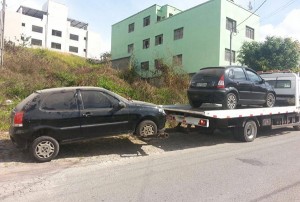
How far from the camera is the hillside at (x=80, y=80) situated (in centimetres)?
1408

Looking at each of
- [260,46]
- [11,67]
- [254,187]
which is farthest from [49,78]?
[260,46]

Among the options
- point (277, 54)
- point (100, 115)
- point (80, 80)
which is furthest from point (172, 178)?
point (277, 54)

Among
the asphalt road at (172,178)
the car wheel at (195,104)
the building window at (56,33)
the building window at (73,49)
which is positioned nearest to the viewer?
the asphalt road at (172,178)

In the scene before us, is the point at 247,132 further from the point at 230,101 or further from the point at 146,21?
the point at 146,21

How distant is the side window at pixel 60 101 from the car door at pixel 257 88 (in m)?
5.98

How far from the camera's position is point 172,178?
568 centimetres

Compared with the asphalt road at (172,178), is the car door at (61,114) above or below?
above

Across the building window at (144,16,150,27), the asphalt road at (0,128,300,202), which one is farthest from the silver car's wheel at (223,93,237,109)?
the building window at (144,16,150,27)

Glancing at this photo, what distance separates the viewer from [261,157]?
24.2ft

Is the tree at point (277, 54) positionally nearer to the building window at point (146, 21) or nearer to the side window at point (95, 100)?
the building window at point (146, 21)

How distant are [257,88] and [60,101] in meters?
6.59

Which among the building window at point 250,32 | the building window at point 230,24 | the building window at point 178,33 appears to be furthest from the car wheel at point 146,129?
the building window at point 250,32

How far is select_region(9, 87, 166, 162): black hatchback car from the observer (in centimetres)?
668

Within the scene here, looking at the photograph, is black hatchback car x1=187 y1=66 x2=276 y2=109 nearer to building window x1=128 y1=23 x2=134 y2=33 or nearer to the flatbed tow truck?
the flatbed tow truck
